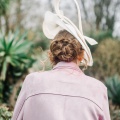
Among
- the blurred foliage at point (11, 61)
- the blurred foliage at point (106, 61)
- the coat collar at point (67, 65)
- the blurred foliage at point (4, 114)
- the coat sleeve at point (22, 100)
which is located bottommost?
the blurred foliage at point (106, 61)

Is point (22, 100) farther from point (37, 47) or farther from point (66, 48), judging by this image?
point (37, 47)

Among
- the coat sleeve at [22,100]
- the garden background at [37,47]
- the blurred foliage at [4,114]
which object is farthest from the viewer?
the garden background at [37,47]

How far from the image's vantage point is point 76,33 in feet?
9.14

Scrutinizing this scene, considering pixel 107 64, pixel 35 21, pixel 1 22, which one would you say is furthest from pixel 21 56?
pixel 35 21

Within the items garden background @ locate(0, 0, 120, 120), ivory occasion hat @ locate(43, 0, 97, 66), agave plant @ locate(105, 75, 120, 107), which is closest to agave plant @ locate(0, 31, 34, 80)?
garden background @ locate(0, 0, 120, 120)

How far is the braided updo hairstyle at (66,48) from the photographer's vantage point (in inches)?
108

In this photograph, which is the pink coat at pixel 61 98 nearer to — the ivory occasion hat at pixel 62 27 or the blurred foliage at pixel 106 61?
the ivory occasion hat at pixel 62 27

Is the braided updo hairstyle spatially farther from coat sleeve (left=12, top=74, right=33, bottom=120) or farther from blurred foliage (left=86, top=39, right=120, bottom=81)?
blurred foliage (left=86, top=39, right=120, bottom=81)

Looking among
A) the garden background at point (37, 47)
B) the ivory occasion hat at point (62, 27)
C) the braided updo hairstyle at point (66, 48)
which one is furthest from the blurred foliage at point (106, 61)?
the braided updo hairstyle at point (66, 48)

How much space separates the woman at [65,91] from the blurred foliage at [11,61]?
23.5ft

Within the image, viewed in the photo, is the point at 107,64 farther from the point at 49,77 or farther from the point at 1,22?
the point at 49,77

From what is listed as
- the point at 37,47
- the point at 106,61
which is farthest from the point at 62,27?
the point at 37,47

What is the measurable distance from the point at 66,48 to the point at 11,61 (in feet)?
24.0

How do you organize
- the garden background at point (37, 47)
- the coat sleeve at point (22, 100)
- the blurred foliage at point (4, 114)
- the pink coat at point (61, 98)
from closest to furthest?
the pink coat at point (61, 98) < the coat sleeve at point (22, 100) < the blurred foliage at point (4, 114) < the garden background at point (37, 47)
